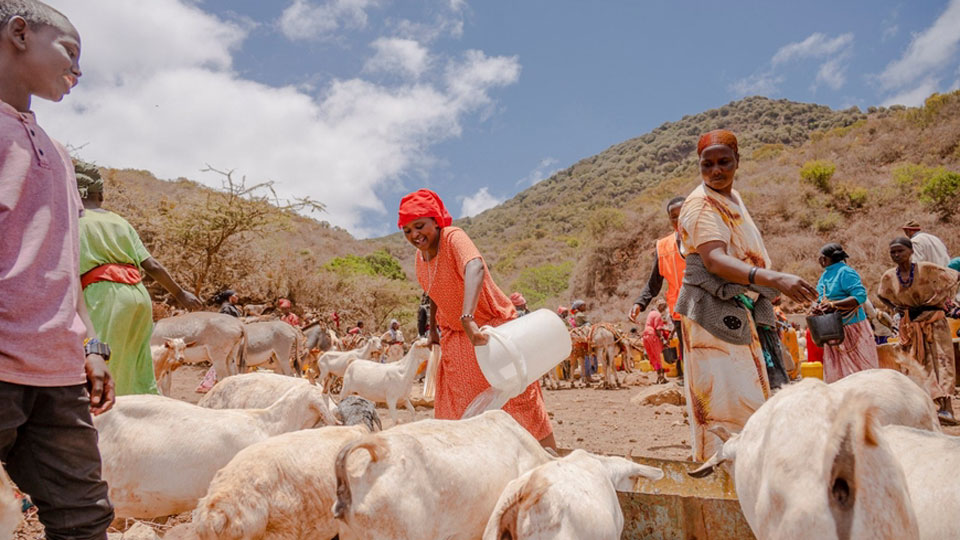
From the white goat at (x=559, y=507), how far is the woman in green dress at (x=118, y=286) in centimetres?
268

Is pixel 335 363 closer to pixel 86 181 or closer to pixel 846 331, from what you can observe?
pixel 86 181

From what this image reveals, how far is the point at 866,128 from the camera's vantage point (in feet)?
113

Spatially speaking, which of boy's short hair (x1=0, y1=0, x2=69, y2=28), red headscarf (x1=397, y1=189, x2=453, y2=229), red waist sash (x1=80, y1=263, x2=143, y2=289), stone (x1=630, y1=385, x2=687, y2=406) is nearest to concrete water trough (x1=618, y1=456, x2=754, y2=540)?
red headscarf (x1=397, y1=189, x2=453, y2=229)

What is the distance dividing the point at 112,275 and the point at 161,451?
4.86ft

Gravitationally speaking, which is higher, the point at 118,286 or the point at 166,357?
the point at 118,286

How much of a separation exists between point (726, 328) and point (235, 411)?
8.36ft

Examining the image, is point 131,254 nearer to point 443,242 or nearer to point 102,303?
point 102,303

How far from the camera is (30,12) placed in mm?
1930

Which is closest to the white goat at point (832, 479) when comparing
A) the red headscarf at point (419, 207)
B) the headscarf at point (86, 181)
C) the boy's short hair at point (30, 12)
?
the red headscarf at point (419, 207)

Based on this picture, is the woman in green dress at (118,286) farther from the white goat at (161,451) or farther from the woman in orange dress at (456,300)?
the woman in orange dress at (456,300)

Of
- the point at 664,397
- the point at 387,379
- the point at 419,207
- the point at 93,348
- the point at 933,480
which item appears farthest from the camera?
the point at 664,397

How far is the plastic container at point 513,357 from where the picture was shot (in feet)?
9.84

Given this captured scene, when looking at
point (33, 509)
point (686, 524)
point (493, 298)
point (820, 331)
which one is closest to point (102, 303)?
point (33, 509)

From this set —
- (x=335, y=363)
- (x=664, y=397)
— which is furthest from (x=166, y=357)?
(x=664, y=397)
